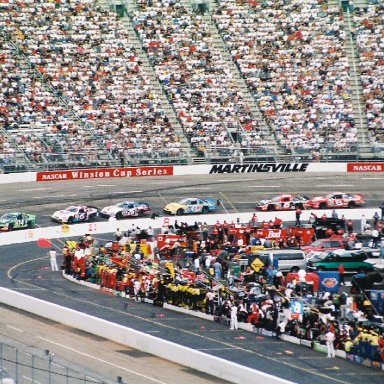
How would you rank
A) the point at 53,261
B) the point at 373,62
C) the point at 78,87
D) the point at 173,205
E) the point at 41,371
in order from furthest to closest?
the point at 373,62
the point at 78,87
the point at 173,205
the point at 53,261
the point at 41,371

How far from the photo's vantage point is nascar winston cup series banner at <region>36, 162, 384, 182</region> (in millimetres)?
71500

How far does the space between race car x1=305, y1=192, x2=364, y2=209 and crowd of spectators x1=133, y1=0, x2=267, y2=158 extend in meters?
8.02

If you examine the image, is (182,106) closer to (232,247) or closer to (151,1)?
(151,1)

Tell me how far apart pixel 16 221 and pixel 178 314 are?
1785 centimetres

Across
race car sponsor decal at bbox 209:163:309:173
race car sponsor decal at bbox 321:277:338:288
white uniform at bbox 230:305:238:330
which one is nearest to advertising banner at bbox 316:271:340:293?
race car sponsor decal at bbox 321:277:338:288

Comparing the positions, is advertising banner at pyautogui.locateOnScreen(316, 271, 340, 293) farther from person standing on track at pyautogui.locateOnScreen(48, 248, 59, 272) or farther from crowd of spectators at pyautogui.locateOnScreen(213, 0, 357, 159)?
crowd of spectators at pyautogui.locateOnScreen(213, 0, 357, 159)

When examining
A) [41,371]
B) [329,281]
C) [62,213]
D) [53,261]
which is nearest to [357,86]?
[62,213]

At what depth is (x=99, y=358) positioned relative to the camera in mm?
40344

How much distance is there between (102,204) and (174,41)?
16058 mm

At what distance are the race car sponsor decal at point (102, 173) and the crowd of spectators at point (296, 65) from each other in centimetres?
765

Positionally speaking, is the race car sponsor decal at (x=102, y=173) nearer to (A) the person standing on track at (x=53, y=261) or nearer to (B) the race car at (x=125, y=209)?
(B) the race car at (x=125, y=209)

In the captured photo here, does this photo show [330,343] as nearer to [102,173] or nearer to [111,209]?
[111,209]

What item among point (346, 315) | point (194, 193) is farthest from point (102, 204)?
point (346, 315)

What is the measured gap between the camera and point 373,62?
259 feet
